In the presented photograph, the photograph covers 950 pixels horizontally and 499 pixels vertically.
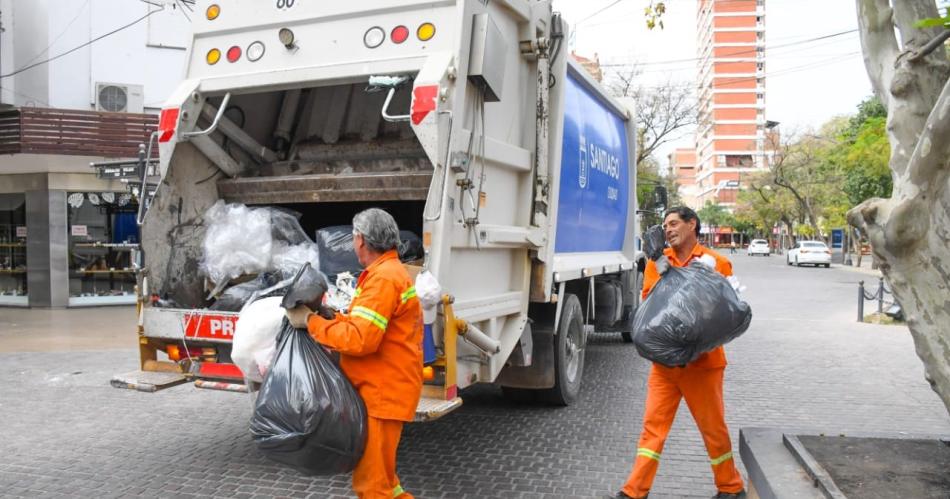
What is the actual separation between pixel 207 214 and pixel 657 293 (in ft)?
9.32

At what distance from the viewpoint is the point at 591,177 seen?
6.56 m

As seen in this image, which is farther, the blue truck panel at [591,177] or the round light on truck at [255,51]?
the blue truck panel at [591,177]

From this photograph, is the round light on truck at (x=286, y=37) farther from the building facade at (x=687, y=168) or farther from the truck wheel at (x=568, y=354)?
the building facade at (x=687, y=168)

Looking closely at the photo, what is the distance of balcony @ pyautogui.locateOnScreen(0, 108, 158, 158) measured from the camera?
12.6m

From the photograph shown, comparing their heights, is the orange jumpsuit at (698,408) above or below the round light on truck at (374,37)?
below

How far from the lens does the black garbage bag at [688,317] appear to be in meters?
3.51

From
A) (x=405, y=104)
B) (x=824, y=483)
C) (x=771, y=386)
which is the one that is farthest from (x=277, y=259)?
(x=771, y=386)

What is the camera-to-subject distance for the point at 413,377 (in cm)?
302

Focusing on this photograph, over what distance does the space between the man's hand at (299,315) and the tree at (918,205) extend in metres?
2.16

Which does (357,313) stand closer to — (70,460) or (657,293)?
(657,293)

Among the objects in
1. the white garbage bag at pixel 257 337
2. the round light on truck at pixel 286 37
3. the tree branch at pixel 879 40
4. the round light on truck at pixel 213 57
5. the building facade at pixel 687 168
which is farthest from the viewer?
Answer: the building facade at pixel 687 168

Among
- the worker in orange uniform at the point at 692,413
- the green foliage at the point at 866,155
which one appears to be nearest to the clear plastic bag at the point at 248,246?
the worker in orange uniform at the point at 692,413

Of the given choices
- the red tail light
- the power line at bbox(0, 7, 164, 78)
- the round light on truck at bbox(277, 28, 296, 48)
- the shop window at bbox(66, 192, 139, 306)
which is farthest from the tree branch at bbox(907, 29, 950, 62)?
the power line at bbox(0, 7, 164, 78)

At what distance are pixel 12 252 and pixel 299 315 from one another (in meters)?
14.4
